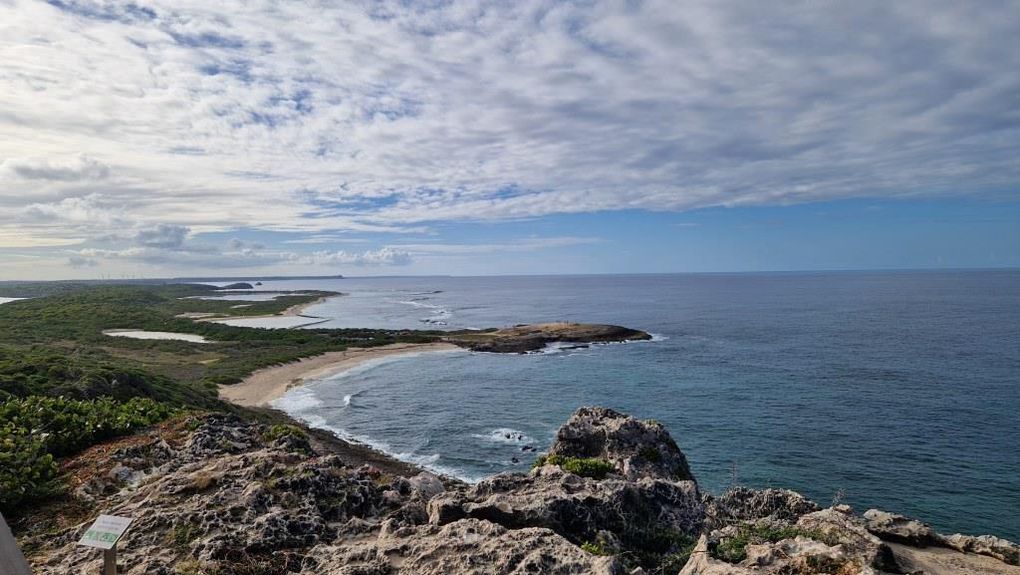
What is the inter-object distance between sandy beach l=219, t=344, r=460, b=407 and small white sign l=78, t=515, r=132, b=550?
156ft

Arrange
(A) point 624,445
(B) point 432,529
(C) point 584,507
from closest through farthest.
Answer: (B) point 432,529 → (C) point 584,507 → (A) point 624,445

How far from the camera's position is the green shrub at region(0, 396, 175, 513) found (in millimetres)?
13438

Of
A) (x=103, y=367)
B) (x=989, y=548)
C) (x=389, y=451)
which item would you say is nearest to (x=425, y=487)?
(x=989, y=548)

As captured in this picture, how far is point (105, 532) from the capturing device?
26.7ft

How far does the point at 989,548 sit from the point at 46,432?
2575cm

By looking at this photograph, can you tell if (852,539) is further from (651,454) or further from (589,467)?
(651,454)

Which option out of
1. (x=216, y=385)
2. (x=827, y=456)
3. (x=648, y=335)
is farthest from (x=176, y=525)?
(x=648, y=335)

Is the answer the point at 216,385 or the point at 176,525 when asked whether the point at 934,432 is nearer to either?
the point at 176,525

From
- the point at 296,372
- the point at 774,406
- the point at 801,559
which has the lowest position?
the point at 296,372

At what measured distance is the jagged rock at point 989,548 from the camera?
11.9 m

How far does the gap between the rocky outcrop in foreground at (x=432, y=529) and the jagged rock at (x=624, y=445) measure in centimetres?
254

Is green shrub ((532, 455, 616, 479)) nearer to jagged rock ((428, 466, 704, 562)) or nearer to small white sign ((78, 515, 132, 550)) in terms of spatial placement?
jagged rock ((428, 466, 704, 562))

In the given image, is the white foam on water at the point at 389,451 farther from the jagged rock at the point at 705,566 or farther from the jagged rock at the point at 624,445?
the jagged rock at the point at 705,566

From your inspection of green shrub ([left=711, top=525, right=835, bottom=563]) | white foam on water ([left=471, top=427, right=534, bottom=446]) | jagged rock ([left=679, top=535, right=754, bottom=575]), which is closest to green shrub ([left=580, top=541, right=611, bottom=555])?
jagged rock ([left=679, top=535, right=754, bottom=575])
